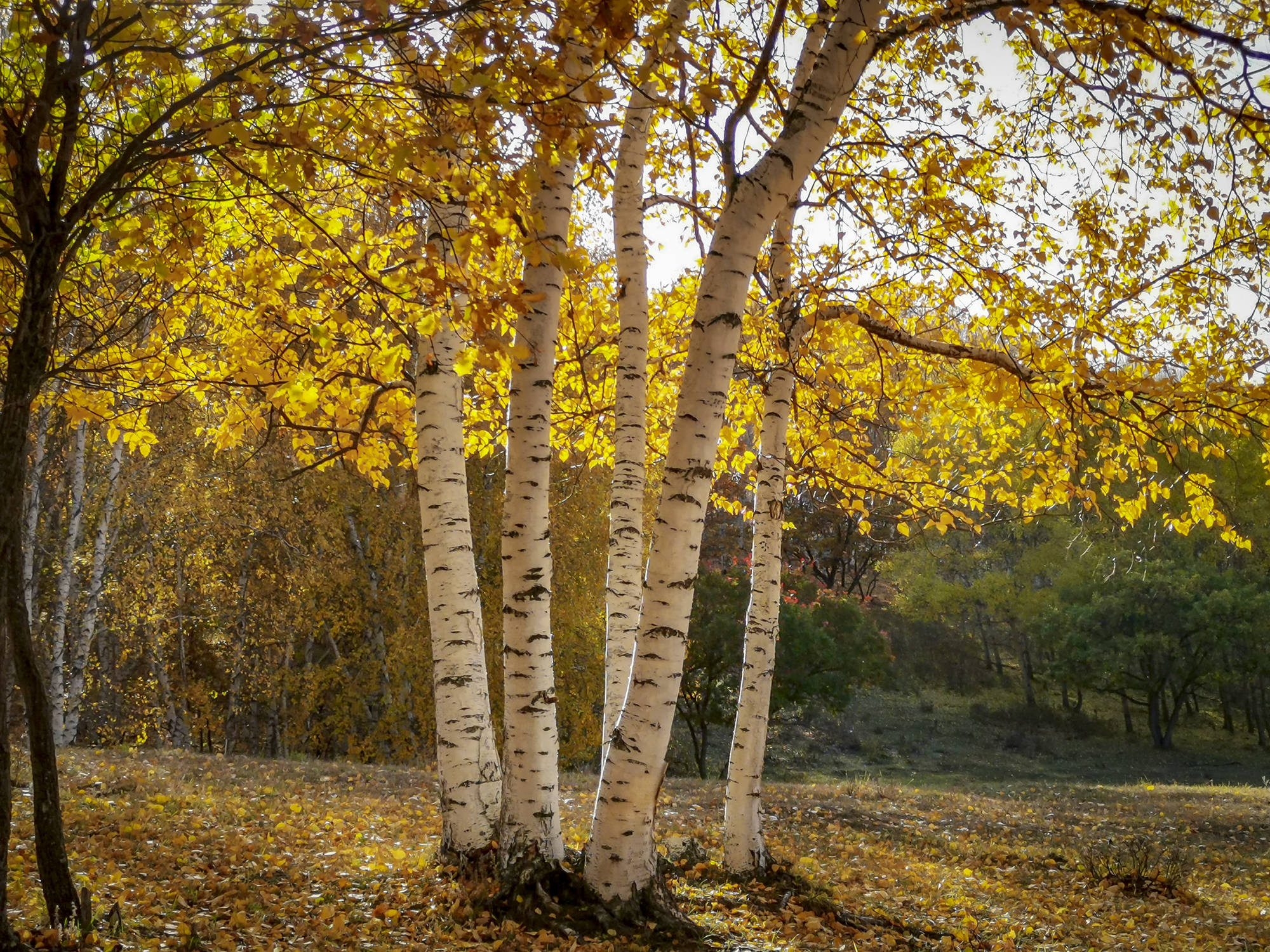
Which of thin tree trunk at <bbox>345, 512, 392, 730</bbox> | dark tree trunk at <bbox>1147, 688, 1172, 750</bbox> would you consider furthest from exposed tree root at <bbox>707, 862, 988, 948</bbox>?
dark tree trunk at <bbox>1147, 688, 1172, 750</bbox>

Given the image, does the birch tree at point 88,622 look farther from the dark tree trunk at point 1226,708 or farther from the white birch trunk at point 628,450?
the dark tree trunk at point 1226,708

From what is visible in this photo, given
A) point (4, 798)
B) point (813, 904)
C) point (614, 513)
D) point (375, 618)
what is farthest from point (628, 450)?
point (375, 618)

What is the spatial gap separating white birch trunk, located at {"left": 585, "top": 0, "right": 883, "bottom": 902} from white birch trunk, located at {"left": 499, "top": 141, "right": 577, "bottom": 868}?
0.43m

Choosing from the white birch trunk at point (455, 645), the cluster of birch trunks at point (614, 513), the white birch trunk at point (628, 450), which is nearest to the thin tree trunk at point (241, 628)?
the white birch trunk at point (455, 645)

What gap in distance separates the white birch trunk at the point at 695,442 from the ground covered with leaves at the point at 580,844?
2.27ft

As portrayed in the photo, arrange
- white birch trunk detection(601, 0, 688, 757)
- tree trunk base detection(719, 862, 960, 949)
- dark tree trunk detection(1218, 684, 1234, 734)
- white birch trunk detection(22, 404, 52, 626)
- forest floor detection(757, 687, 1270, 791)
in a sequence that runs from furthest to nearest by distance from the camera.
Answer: dark tree trunk detection(1218, 684, 1234, 734) < forest floor detection(757, 687, 1270, 791) < white birch trunk detection(22, 404, 52, 626) < white birch trunk detection(601, 0, 688, 757) < tree trunk base detection(719, 862, 960, 949)

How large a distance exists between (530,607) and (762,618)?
2152mm

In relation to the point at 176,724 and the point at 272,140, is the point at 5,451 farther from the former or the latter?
the point at 176,724

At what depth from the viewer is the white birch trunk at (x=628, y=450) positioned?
5.19m

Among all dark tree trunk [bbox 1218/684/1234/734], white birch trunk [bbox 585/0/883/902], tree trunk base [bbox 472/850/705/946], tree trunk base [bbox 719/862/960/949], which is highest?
white birch trunk [bbox 585/0/883/902]

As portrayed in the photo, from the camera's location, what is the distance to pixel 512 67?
10.2ft

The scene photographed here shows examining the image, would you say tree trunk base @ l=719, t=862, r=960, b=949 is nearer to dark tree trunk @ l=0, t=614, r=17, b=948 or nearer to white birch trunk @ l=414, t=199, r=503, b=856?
white birch trunk @ l=414, t=199, r=503, b=856

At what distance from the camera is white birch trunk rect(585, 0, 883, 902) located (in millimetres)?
3844

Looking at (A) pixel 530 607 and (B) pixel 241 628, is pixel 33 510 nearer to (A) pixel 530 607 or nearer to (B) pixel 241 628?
(B) pixel 241 628
